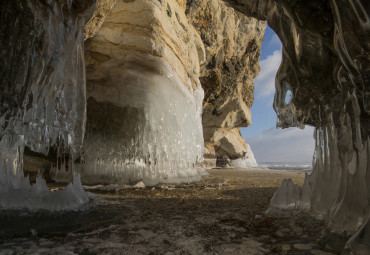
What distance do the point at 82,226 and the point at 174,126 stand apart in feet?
10.5

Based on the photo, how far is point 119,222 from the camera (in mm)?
1618

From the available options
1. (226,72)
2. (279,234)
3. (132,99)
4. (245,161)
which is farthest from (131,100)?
(245,161)

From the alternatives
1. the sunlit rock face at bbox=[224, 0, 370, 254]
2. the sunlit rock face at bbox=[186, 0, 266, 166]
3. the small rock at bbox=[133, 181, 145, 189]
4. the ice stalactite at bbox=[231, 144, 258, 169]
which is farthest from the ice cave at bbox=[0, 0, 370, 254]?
the ice stalactite at bbox=[231, 144, 258, 169]

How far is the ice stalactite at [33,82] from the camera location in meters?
2.02

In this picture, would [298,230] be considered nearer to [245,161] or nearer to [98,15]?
[98,15]

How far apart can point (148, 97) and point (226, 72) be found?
7.73 meters

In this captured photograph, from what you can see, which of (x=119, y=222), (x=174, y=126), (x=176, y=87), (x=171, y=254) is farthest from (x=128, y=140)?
(x=171, y=254)

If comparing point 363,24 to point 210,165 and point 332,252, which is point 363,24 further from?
point 210,165

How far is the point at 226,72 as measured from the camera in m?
11.4

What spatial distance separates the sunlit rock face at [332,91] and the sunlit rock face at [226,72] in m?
6.23

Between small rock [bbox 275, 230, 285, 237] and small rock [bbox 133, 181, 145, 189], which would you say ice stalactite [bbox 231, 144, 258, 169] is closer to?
small rock [bbox 133, 181, 145, 189]

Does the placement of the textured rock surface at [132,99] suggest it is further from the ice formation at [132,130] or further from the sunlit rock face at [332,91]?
the sunlit rock face at [332,91]

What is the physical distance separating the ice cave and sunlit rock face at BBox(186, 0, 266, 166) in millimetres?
2548

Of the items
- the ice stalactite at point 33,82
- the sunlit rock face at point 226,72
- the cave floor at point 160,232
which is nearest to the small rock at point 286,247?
the cave floor at point 160,232
